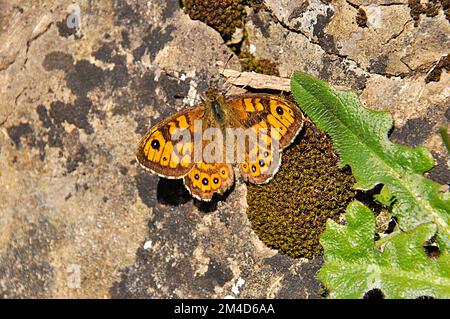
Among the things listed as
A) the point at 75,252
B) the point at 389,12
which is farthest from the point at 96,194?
the point at 389,12

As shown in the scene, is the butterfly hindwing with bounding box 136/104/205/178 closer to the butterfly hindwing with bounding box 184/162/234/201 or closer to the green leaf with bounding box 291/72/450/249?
the butterfly hindwing with bounding box 184/162/234/201

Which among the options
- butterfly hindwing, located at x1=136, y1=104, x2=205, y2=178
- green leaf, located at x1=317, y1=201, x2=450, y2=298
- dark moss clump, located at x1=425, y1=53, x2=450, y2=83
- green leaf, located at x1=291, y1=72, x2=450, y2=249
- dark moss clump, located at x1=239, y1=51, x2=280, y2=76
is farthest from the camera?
dark moss clump, located at x1=239, y1=51, x2=280, y2=76

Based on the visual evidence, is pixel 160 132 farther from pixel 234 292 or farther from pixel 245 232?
pixel 234 292

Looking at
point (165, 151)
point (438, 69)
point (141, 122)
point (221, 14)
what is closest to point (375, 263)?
point (438, 69)

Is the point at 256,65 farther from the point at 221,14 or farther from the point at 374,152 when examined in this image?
the point at 374,152

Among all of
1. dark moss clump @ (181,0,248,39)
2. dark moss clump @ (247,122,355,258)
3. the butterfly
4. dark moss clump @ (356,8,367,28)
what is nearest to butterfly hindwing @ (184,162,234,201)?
the butterfly

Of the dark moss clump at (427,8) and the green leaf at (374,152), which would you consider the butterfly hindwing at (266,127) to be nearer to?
the green leaf at (374,152)
